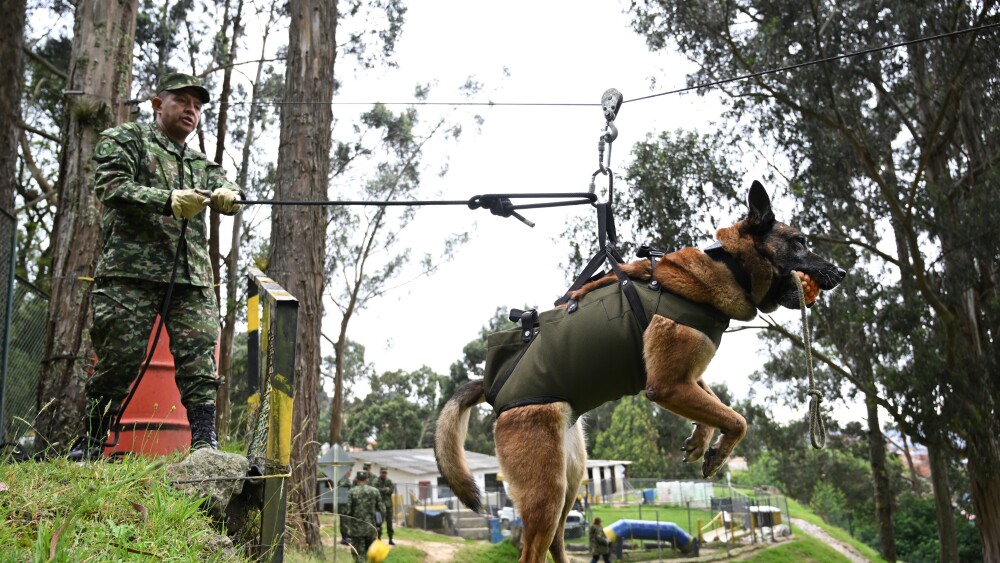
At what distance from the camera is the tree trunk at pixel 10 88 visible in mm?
9672

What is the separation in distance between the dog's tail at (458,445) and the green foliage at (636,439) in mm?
43477

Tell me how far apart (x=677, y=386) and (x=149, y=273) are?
284cm

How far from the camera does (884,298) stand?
51.4 feet

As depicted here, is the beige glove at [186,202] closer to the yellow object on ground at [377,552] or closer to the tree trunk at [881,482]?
the yellow object on ground at [377,552]

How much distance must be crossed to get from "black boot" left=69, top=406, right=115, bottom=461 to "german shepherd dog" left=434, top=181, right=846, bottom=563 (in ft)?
5.63

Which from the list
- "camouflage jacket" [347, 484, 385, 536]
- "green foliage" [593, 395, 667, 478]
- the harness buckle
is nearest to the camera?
the harness buckle

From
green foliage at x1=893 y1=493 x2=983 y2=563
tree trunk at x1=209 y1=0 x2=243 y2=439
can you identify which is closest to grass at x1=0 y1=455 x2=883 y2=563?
tree trunk at x1=209 y1=0 x2=243 y2=439

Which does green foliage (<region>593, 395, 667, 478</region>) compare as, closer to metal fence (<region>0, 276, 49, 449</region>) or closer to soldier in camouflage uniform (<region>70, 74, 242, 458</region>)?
metal fence (<region>0, 276, 49, 449</region>)

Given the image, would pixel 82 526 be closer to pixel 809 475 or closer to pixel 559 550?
pixel 559 550

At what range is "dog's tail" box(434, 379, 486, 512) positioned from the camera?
11.8 ft

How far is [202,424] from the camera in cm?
423

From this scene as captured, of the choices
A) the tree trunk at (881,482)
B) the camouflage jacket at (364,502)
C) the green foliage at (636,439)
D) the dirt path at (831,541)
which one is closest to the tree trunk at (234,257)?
the camouflage jacket at (364,502)

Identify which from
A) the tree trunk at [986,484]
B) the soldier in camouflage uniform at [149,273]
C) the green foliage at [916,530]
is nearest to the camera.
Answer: the soldier in camouflage uniform at [149,273]

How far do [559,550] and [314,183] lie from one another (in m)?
6.49
